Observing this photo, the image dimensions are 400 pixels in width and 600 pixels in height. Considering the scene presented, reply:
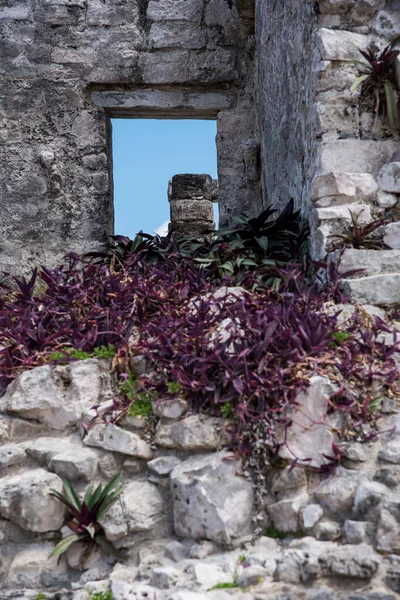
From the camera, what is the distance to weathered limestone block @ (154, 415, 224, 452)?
260 centimetres

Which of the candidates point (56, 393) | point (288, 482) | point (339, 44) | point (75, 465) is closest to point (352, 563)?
→ point (288, 482)

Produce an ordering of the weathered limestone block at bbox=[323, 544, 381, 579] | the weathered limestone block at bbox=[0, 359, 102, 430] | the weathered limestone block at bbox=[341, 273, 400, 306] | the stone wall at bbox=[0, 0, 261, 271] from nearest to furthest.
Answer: the weathered limestone block at bbox=[323, 544, 381, 579]
the weathered limestone block at bbox=[0, 359, 102, 430]
the weathered limestone block at bbox=[341, 273, 400, 306]
the stone wall at bbox=[0, 0, 261, 271]

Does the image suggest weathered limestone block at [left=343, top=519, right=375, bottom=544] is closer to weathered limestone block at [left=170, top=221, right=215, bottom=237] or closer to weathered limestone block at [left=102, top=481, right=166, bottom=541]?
weathered limestone block at [left=102, top=481, right=166, bottom=541]

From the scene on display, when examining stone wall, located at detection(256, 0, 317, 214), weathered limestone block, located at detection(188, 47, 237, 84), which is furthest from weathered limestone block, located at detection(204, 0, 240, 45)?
stone wall, located at detection(256, 0, 317, 214)

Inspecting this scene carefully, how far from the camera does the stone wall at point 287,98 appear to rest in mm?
3904

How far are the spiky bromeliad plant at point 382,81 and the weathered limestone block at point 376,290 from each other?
0.92m

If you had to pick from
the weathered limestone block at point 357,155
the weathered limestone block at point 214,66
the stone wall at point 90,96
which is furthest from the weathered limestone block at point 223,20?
the weathered limestone block at point 357,155

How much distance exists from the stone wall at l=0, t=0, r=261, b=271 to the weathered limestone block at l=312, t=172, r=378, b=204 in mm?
2878

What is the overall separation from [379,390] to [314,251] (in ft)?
3.72

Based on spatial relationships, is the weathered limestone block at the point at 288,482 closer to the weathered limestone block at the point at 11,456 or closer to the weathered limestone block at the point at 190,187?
the weathered limestone block at the point at 11,456

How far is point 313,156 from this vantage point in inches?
149

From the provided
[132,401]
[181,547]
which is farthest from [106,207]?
[181,547]

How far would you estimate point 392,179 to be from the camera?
358cm

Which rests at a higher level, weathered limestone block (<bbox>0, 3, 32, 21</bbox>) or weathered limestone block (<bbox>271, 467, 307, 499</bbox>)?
weathered limestone block (<bbox>0, 3, 32, 21</bbox>)
